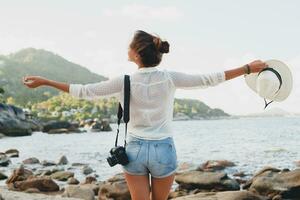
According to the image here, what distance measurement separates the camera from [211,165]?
2458cm

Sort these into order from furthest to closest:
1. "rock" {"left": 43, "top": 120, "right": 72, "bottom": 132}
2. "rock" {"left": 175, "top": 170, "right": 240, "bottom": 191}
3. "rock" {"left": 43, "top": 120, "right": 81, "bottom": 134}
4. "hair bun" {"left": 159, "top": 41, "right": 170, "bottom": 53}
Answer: "rock" {"left": 43, "top": 120, "right": 72, "bottom": 132} → "rock" {"left": 43, "top": 120, "right": 81, "bottom": 134} → "rock" {"left": 175, "top": 170, "right": 240, "bottom": 191} → "hair bun" {"left": 159, "top": 41, "right": 170, "bottom": 53}

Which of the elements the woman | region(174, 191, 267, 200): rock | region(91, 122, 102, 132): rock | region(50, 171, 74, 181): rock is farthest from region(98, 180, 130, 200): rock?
region(91, 122, 102, 132): rock

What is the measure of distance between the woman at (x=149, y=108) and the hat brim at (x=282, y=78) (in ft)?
1.48

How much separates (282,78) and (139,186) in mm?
1358

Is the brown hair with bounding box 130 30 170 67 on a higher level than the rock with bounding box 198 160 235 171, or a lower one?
higher

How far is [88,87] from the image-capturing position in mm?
3529

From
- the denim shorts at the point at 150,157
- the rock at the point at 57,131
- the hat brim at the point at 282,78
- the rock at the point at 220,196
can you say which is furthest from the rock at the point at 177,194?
the rock at the point at 57,131

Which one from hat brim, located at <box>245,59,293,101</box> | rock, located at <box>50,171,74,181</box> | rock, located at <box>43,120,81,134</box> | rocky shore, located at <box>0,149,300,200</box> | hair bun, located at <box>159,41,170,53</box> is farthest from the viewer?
rock, located at <box>43,120,81,134</box>

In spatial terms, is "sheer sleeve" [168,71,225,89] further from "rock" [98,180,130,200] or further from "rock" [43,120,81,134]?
"rock" [43,120,81,134]

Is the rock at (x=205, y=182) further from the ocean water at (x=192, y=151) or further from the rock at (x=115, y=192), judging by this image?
the ocean water at (x=192, y=151)

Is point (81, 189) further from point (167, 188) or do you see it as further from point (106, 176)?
point (167, 188)

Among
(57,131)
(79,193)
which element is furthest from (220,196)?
(57,131)

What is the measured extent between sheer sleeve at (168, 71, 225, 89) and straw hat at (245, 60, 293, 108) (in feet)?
1.27

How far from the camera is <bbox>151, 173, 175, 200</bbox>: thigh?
11.5ft
